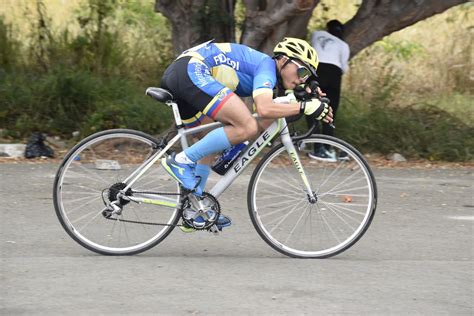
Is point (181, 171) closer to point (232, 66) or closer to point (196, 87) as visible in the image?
point (196, 87)

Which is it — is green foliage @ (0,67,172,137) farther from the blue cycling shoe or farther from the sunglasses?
the sunglasses

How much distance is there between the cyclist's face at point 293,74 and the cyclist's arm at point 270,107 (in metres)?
0.24

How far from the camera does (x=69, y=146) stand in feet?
34.0

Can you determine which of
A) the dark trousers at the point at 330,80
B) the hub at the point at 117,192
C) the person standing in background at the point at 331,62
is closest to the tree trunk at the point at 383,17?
the person standing in background at the point at 331,62

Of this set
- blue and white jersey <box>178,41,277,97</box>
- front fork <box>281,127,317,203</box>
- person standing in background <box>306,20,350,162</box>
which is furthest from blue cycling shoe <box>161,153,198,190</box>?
person standing in background <box>306,20,350,162</box>

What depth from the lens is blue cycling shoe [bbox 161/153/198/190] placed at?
6266mm

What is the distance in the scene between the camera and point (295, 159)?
6.45 metres

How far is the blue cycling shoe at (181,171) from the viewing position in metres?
6.27

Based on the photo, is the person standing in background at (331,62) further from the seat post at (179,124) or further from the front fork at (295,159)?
the seat post at (179,124)

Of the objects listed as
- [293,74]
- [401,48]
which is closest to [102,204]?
[293,74]

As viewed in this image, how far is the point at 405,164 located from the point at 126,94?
345 cm

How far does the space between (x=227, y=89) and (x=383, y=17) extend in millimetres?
5029

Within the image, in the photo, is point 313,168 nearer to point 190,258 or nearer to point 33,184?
point 190,258

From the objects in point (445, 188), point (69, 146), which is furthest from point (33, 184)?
point (445, 188)
